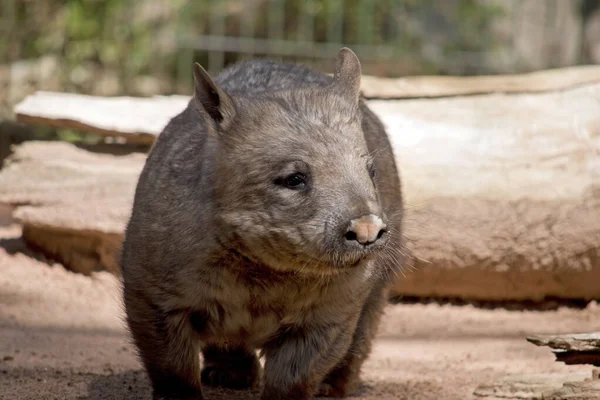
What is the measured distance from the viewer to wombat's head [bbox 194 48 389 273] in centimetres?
315

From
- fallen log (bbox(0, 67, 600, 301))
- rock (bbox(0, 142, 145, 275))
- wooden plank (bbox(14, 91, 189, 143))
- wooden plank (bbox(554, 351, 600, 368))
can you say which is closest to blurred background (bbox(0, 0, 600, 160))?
wooden plank (bbox(14, 91, 189, 143))

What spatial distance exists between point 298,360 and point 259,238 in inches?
22.4

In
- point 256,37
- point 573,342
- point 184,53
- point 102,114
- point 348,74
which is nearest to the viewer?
point 573,342

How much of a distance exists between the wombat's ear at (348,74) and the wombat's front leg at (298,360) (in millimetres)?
900

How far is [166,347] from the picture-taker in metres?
3.53

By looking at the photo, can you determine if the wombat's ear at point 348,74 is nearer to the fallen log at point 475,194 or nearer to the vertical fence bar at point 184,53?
the fallen log at point 475,194

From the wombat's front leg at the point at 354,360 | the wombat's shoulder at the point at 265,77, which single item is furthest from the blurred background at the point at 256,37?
the wombat's front leg at the point at 354,360

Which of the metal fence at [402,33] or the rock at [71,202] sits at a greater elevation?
the metal fence at [402,33]

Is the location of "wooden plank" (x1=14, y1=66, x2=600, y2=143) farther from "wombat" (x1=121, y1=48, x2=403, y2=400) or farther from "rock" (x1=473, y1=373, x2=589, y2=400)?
"rock" (x1=473, y1=373, x2=589, y2=400)

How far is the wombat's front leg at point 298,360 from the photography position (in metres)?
3.58

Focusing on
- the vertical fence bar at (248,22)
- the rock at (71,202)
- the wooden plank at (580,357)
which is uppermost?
the vertical fence bar at (248,22)

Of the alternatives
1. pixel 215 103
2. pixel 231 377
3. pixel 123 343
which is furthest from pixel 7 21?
pixel 215 103

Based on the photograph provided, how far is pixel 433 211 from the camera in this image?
565 cm

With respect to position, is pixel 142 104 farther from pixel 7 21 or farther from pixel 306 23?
pixel 306 23
